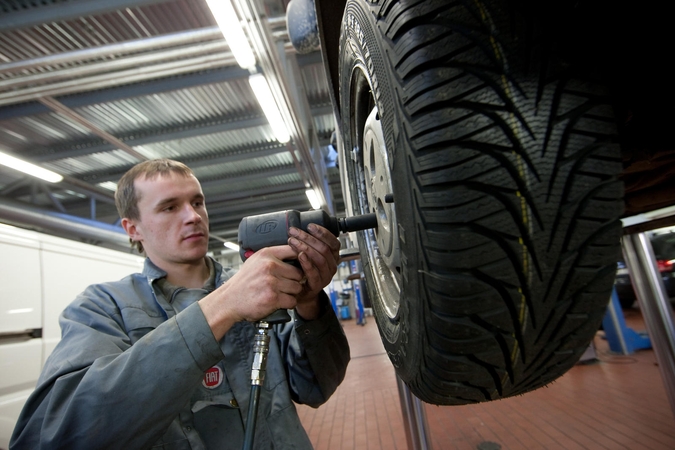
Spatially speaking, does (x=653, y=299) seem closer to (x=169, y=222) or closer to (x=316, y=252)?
(x=316, y=252)

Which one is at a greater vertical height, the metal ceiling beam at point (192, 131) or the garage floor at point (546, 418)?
the metal ceiling beam at point (192, 131)

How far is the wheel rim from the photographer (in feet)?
2.24

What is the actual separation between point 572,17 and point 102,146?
202 inches

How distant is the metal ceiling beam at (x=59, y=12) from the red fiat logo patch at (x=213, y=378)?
254cm

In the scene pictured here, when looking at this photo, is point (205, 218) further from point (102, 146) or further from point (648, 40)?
point (102, 146)

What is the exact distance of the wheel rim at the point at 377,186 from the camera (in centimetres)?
68

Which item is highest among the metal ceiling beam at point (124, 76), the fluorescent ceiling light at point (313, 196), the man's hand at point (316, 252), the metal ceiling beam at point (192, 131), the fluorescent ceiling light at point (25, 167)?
the metal ceiling beam at point (192, 131)

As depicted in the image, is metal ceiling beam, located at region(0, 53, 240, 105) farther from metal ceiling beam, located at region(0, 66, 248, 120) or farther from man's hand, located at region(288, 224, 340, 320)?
man's hand, located at region(288, 224, 340, 320)

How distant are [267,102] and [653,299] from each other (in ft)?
9.24

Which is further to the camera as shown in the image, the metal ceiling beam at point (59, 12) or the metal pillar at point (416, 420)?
the metal ceiling beam at point (59, 12)

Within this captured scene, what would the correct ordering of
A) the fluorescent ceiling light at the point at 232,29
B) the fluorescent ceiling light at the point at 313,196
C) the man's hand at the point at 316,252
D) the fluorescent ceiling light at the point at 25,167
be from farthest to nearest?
the fluorescent ceiling light at the point at 313,196
the fluorescent ceiling light at the point at 25,167
the fluorescent ceiling light at the point at 232,29
the man's hand at the point at 316,252

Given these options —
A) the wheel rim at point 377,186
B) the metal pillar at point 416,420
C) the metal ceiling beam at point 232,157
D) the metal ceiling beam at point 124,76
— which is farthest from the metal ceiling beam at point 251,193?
the wheel rim at point 377,186

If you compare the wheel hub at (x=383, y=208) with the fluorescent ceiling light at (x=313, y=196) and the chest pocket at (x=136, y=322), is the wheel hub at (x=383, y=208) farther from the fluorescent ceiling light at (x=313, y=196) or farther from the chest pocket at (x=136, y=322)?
the fluorescent ceiling light at (x=313, y=196)

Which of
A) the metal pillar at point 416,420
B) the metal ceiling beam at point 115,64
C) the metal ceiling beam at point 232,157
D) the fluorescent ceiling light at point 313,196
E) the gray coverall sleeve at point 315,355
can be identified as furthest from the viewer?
the fluorescent ceiling light at point 313,196
